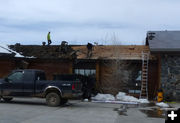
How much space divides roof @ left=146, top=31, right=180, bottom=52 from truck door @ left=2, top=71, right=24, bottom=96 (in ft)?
27.5

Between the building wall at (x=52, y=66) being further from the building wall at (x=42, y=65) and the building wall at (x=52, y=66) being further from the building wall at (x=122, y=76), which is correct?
the building wall at (x=122, y=76)

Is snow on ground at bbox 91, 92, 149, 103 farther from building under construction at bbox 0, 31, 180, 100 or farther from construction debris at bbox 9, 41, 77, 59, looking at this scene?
construction debris at bbox 9, 41, 77, 59

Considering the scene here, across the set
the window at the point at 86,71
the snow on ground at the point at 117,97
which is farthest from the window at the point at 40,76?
the window at the point at 86,71

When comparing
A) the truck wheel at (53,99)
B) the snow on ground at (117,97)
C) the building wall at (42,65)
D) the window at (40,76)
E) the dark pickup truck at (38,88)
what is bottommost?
the snow on ground at (117,97)

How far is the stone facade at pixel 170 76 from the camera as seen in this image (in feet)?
55.8

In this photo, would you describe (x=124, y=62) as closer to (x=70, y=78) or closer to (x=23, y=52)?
(x=70, y=78)

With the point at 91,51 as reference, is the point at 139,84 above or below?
below

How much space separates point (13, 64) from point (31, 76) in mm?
7289

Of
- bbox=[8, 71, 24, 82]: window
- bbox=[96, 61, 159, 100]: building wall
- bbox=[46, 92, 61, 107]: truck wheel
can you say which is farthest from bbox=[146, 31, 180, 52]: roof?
bbox=[8, 71, 24, 82]: window

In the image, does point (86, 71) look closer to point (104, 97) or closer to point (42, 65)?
point (104, 97)

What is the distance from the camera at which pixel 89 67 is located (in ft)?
65.1

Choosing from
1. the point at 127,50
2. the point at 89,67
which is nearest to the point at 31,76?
the point at 89,67

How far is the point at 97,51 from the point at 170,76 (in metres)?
6.61

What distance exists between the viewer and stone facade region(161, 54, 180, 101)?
17.0 metres
